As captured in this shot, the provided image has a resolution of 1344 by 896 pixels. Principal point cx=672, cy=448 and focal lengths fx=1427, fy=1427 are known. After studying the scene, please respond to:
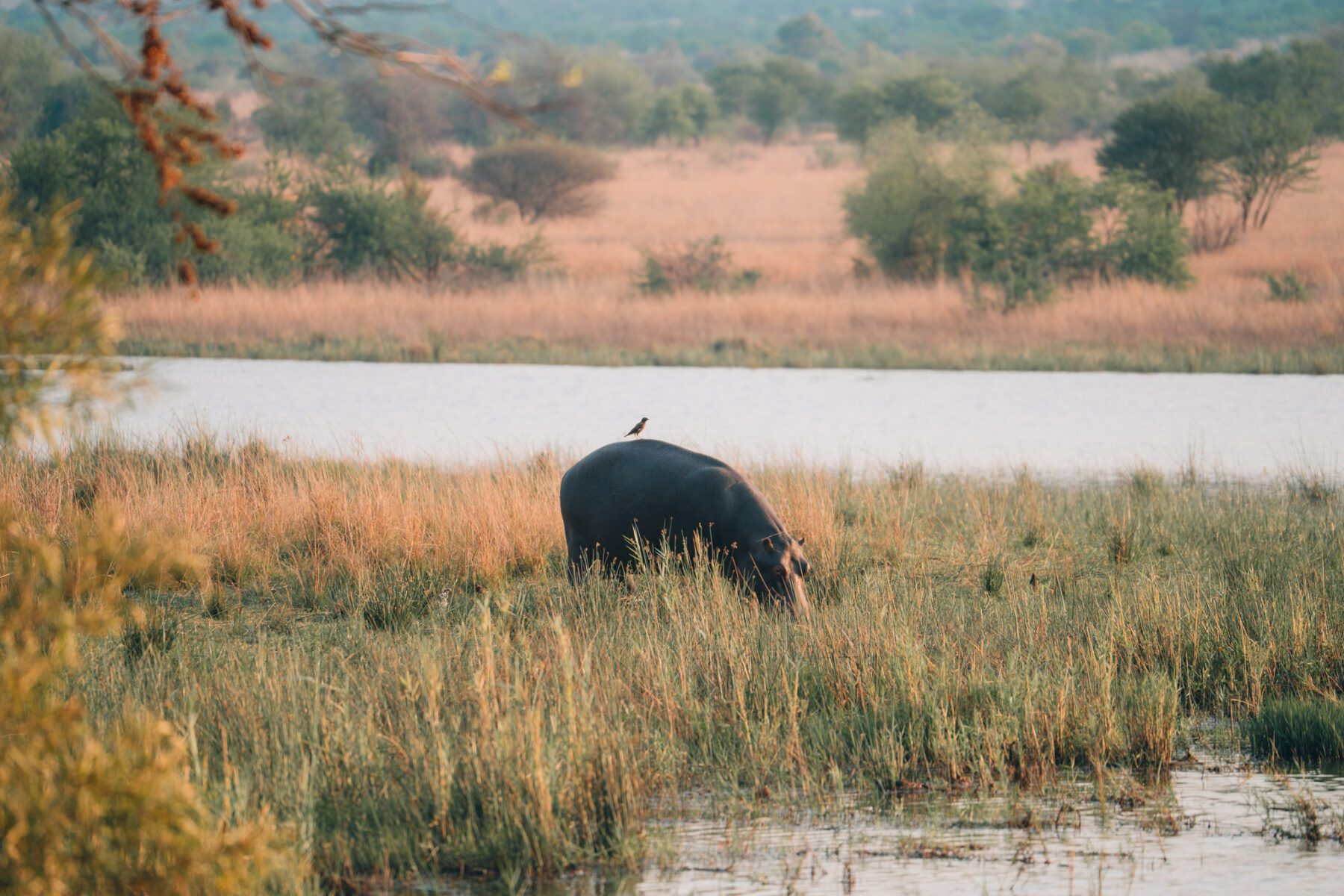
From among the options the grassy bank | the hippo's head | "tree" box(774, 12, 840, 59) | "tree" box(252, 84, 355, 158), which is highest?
"tree" box(774, 12, 840, 59)

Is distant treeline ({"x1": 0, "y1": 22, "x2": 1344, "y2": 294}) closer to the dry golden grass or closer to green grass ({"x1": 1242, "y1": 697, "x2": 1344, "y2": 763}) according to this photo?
the dry golden grass

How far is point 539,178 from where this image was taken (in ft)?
117

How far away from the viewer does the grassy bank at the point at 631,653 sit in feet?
14.5

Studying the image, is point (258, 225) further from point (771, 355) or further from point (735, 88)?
point (735, 88)

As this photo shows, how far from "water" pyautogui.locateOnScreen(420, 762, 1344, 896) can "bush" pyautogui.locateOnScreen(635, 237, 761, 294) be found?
17.9 meters

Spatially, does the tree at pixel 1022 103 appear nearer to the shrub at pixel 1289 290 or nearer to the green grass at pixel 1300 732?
the shrub at pixel 1289 290

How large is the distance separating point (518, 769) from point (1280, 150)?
95.3 feet

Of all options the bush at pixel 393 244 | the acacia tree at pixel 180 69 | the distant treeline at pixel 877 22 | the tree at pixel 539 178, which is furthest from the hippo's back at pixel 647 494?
the distant treeline at pixel 877 22

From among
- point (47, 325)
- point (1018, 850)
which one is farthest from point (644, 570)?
point (47, 325)

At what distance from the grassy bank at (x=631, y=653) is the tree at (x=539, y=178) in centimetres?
2706

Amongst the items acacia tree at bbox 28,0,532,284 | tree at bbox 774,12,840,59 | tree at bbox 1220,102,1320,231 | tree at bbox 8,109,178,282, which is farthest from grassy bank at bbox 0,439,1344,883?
tree at bbox 774,12,840,59

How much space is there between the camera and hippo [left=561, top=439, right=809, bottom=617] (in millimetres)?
6250

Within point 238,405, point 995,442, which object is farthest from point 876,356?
point 238,405

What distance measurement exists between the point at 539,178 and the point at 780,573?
30690 millimetres
